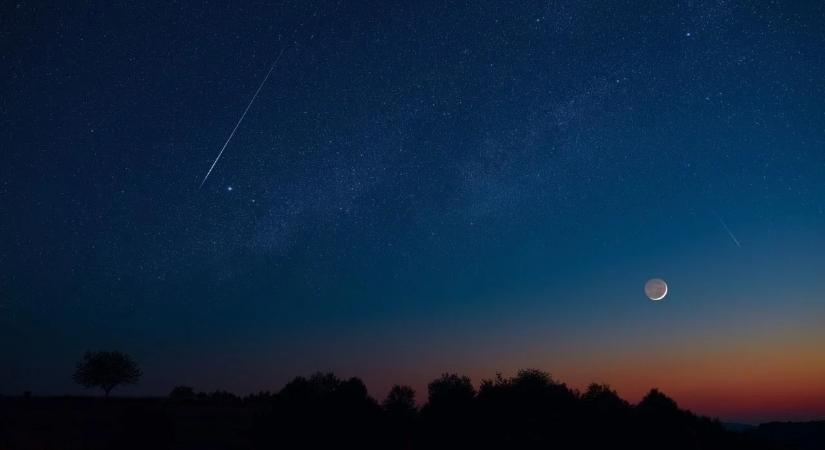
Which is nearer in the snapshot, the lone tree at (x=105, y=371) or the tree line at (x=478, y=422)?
the tree line at (x=478, y=422)

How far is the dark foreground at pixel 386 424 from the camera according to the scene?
35.2 meters

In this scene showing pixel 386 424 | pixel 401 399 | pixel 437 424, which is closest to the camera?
pixel 386 424

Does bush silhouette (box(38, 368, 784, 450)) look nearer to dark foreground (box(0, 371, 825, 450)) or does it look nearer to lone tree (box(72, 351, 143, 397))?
dark foreground (box(0, 371, 825, 450))

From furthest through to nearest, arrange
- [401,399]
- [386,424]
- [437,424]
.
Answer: [401,399] → [437,424] → [386,424]

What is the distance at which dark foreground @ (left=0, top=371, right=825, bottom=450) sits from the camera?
1384 inches

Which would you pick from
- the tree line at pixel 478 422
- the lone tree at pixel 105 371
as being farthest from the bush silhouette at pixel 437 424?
the lone tree at pixel 105 371

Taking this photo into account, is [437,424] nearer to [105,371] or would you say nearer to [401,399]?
[401,399]

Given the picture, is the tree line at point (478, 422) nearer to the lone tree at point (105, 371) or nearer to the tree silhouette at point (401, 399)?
the tree silhouette at point (401, 399)

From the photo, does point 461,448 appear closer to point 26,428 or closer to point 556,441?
point 556,441

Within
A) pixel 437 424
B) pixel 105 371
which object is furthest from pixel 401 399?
pixel 105 371

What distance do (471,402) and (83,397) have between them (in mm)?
45062

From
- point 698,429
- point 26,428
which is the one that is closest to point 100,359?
point 26,428

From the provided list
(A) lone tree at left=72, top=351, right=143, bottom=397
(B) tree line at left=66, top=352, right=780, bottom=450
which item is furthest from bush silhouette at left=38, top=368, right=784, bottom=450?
(A) lone tree at left=72, top=351, right=143, bottom=397

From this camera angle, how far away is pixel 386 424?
123ft
